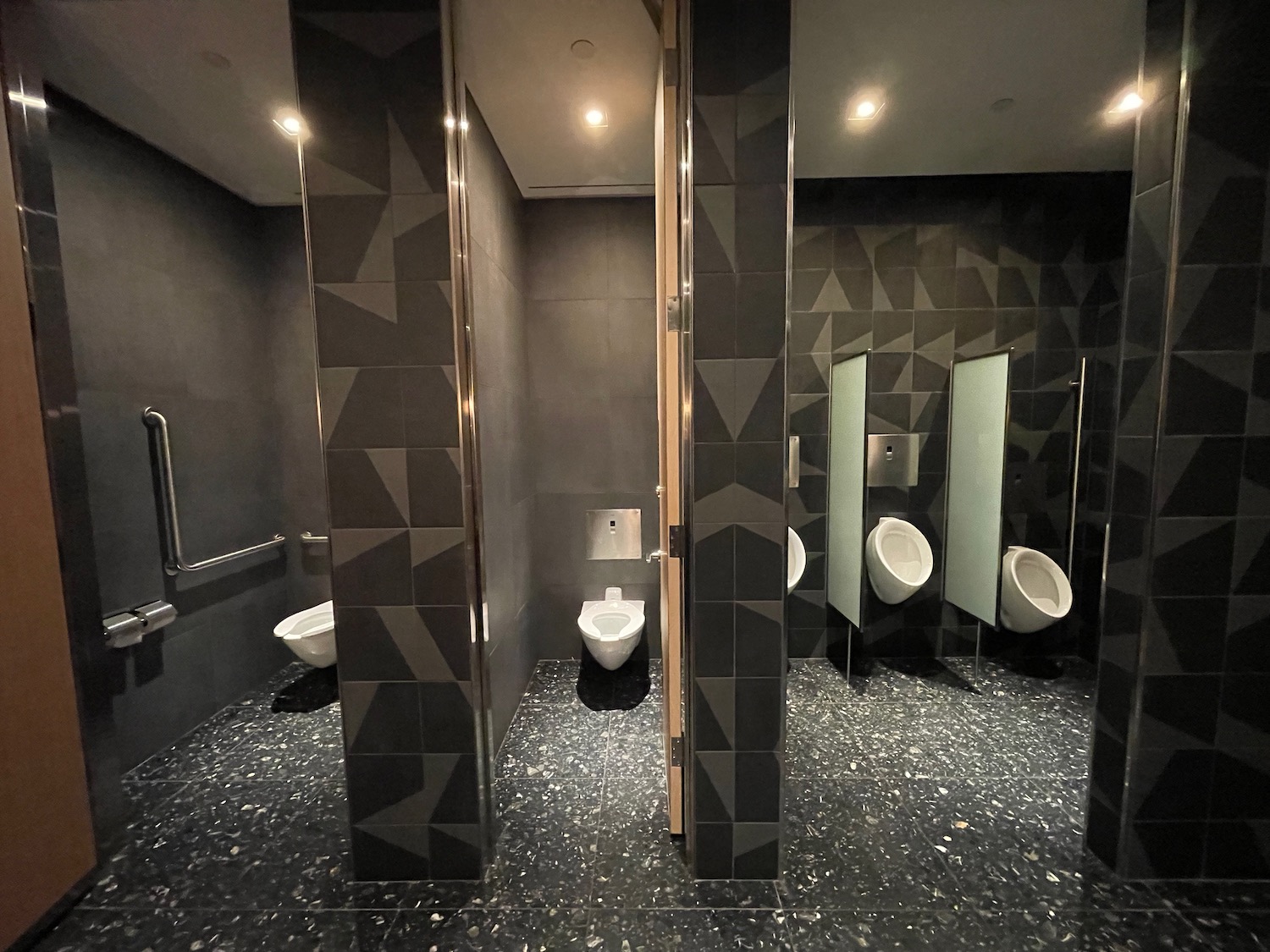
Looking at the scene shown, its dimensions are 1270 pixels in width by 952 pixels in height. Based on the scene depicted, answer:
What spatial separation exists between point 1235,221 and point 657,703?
267cm

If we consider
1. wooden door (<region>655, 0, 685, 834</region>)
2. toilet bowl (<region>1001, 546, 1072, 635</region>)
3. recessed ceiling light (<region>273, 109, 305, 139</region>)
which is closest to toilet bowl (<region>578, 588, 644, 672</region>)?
wooden door (<region>655, 0, 685, 834</region>)

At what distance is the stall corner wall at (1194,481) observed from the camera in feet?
4.19

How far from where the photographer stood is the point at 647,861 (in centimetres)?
150

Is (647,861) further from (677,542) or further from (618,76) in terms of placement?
(618,76)

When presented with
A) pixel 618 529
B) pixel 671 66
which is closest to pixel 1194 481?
pixel 671 66

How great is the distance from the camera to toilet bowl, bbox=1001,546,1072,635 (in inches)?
93.6

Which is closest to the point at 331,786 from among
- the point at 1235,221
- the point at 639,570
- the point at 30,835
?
the point at 30,835

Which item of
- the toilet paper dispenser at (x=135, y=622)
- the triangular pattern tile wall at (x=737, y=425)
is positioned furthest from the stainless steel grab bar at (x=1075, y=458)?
the toilet paper dispenser at (x=135, y=622)

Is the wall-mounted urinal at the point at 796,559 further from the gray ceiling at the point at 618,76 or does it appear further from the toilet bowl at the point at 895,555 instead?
the gray ceiling at the point at 618,76

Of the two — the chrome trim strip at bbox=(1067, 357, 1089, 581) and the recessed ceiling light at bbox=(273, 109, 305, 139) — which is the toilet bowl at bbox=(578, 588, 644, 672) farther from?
the recessed ceiling light at bbox=(273, 109, 305, 139)

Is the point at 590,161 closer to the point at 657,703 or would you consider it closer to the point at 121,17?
the point at 121,17

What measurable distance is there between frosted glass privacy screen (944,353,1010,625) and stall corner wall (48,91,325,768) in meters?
3.65

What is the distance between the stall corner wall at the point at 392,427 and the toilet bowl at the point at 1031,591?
2.55m

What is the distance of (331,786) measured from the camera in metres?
1.86
